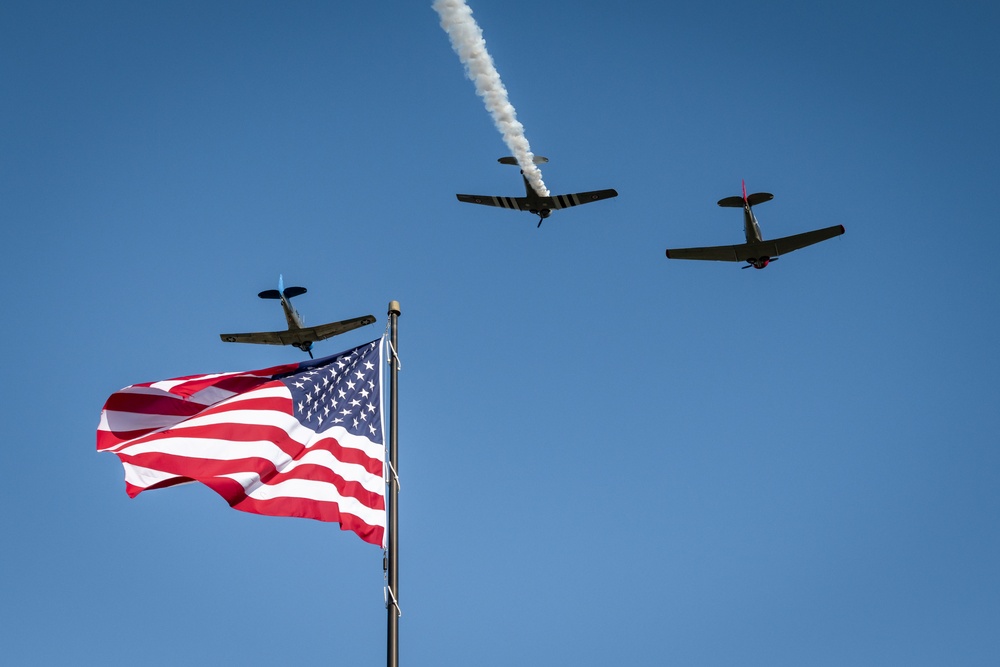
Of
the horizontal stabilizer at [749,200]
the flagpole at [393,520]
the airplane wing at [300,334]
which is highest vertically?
the horizontal stabilizer at [749,200]

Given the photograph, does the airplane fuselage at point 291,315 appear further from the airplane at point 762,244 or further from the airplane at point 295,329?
the airplane at point 762,244

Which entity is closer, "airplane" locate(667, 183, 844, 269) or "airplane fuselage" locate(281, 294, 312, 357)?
"airplane" locate(667, 183, 844, 269)

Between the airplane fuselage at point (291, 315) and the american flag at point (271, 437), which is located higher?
the airplane fuselage at point (291, 315)

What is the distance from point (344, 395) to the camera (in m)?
16.2

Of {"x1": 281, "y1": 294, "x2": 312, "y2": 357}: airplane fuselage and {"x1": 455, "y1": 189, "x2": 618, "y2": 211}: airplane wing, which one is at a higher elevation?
{"x1": 455, "y1": 189, "x2": 618, "y2": 211}: airplane wing

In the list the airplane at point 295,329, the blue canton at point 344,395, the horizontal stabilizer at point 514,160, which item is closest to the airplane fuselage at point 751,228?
the horizontal stabilizer at point 514,160

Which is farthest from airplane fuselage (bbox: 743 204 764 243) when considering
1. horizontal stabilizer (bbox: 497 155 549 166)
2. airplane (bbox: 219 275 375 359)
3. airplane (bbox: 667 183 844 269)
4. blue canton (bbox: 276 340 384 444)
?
blue canton (bbox: 276 340 384 444)

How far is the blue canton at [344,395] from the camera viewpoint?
52.3 feet

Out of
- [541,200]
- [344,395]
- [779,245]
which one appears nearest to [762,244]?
[779,245]

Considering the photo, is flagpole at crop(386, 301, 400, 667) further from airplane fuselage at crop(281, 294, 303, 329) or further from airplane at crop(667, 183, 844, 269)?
airplane fuselage at crop(281, 294, 303, 329)

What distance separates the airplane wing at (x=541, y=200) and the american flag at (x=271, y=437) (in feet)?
123

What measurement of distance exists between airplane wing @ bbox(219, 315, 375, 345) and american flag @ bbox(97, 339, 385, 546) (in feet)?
159

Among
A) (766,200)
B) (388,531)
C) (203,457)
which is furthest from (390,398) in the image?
(766,200)

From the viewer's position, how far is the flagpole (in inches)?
495
